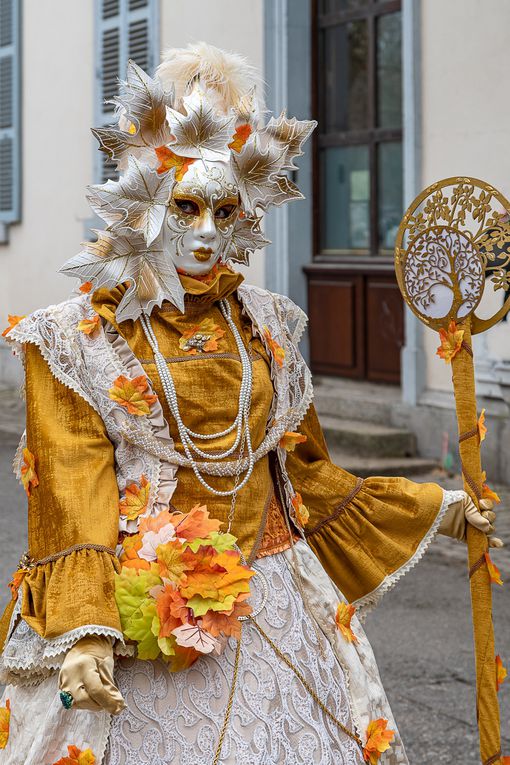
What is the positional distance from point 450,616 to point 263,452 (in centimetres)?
315

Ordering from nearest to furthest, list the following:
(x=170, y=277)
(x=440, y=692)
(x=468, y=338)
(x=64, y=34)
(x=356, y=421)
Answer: (x=170, y=277), (x=468, y=338), (x=440, y=692), (x=356, y=421), (x=64, y=34)

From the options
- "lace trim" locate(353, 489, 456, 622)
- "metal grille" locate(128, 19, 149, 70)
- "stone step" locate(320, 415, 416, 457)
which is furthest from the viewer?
"metal grille" locate(128, 19, 149, 70)

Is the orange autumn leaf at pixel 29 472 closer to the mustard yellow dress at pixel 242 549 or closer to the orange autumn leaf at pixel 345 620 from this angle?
the mustard yellow dress at pixel 242 549

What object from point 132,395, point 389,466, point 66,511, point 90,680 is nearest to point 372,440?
point 389,466

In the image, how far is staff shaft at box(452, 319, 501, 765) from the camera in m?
3.13

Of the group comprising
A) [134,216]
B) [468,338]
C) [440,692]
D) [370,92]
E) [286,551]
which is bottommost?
[440,692]

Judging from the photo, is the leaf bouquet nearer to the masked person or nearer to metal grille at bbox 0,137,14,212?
the masked person

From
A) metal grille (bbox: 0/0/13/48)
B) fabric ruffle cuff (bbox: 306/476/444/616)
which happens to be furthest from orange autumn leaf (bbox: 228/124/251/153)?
metal grille (bbox: 0/0/13/48)

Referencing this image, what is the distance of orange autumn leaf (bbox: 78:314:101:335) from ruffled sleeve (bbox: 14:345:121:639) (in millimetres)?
115

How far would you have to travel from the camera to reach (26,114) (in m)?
13.7

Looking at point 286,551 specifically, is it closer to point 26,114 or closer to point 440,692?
point 440,692

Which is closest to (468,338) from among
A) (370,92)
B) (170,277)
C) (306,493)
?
(306,493)

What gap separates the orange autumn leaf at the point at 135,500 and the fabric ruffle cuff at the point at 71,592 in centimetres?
12

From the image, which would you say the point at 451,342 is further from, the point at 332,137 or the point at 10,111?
the point at 10,111
